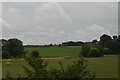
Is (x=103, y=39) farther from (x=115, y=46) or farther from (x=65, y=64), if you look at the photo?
(x=65, y=64)

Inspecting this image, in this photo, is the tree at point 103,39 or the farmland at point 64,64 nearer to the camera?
the farmland at point 64,64

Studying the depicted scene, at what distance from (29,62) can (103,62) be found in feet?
36.1

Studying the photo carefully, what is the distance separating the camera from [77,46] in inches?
506

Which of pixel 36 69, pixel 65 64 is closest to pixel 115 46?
pixel 65 64

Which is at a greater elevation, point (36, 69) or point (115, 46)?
point (115, 46)

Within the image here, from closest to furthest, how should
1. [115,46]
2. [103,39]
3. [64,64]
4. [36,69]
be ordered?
[36,69], [64,64], [115,46], [103,39]

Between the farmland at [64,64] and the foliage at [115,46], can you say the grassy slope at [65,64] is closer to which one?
the farmland at [64,64]

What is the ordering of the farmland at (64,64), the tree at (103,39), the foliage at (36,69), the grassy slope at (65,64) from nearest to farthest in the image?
the foliage at (36,69) < the farmland at (64,64) < the grassy slope at (65,64) < the tree at (103,39)

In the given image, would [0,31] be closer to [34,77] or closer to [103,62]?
[34,77]

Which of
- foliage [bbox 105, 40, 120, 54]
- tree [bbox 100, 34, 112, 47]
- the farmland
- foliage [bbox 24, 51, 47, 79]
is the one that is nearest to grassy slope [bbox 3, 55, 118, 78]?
the farmland

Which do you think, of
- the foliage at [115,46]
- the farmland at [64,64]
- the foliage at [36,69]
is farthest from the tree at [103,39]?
the foliage at [36,69]

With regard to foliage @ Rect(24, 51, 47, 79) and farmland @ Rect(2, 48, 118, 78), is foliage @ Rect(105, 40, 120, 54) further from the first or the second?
foliage @ Rect(24, 51, 47, 79)

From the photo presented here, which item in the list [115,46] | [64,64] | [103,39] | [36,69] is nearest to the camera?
[36,69]

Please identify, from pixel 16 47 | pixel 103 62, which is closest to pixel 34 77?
pixel 16 47
